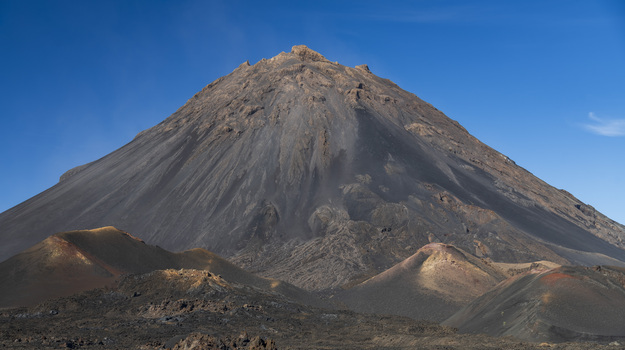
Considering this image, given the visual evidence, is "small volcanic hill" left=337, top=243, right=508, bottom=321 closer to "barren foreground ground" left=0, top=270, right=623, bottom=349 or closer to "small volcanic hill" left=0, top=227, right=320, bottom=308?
"small volcanic hill" left=0, top=227, right=320, bottom=308

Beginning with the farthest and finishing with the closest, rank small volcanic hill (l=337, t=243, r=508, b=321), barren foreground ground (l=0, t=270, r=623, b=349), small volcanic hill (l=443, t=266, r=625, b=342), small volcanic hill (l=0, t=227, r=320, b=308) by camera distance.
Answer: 1. small volcanic hill (l=337, t=243, r=508, b=321)
2. small volcanic hill (l=0, t=227, r=320, b=308)
3. small volcanic hill (l=443, t=266, r=625, b=342)
4. barren foreground ground (l=0, t=270, r=623, b=349)

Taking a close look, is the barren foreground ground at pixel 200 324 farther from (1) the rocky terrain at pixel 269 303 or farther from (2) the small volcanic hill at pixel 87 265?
(2) the small volcanic hill at pixel 87 265

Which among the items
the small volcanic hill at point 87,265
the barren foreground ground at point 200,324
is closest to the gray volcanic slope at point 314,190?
the small volcanic hill at point 87,265

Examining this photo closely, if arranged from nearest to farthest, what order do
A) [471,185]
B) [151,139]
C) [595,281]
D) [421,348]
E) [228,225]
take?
1. [421,348]
2. [595,281]
3. [228,225]
4. [471,185]
5. [151,139]

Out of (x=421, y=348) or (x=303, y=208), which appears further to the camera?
(x=303, y=208)

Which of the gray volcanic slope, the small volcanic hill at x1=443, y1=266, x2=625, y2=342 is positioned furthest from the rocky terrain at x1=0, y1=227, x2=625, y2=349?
the gray volcanic slope

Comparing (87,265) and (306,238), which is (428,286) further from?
(306,238)

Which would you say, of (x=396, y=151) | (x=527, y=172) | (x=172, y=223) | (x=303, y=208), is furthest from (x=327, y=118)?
(x=527, y=172)

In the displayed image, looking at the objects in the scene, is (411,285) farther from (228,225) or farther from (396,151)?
(396,151)
